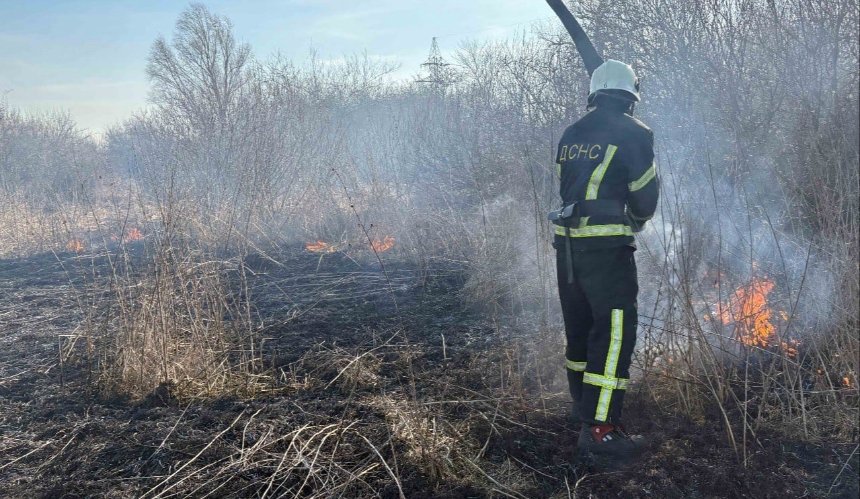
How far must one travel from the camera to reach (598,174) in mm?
3240

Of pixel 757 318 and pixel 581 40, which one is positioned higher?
pixel 581 40

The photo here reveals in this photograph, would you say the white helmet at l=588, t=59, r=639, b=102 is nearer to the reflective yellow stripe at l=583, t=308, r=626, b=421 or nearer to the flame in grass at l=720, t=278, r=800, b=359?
the reflective yellow stripe at l=583, t=308, r=626, b=421

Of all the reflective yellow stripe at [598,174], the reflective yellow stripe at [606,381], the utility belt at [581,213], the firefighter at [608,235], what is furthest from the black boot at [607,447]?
the reflective yellow stripe at [598,174]

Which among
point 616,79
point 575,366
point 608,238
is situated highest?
point 616,79

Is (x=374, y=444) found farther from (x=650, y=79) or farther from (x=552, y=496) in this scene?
(x=650, y=79)

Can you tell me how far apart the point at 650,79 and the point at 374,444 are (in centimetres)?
617

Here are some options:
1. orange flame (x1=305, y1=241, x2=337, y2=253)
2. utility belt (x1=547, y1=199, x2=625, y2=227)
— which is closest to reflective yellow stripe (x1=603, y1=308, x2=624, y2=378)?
utility belt (x1=547, y1=199, x2=625, y2=227)

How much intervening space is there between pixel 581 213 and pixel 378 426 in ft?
5.23

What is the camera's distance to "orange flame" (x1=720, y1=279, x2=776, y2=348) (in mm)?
3658

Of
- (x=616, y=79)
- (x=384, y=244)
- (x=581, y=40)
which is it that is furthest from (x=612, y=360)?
(x=384, y=244)

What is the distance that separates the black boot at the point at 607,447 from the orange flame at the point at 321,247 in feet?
20.7

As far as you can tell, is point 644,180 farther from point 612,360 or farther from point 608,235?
point 612,360

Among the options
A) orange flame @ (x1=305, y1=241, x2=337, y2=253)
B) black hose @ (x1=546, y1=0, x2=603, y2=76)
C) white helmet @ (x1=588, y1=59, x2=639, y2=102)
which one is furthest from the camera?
orange flame @ (x1=305, y1=241, x2=337, y2=253)

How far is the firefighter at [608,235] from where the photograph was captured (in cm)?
317
